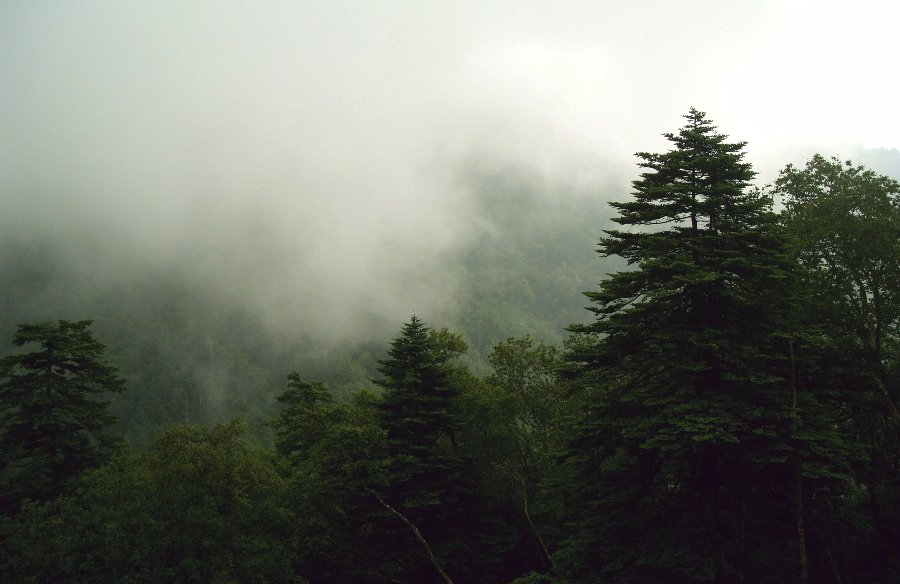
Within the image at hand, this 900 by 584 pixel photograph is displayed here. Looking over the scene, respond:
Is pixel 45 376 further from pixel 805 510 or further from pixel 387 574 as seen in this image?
pixel 805 510

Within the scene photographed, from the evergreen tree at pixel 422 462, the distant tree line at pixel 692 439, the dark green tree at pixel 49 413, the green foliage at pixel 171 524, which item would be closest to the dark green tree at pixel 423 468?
the evergreen tree at pixel 422 462

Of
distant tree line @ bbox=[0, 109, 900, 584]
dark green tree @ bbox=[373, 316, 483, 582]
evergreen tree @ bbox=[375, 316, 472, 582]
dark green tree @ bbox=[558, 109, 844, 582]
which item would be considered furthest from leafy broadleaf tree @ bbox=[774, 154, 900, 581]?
evergreen tree @ bbox=[375, 316, 472, 582]

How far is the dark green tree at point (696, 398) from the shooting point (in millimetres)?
17797

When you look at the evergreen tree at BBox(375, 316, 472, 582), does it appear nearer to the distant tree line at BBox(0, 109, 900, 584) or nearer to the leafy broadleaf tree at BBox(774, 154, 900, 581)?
the distant tree line at BBox(0, 109, 900, 584)

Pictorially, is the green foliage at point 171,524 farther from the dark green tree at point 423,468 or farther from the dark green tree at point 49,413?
the dark green tree at point 49,413

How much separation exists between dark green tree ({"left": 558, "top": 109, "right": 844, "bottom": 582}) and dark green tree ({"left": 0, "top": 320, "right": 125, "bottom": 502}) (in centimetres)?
2999

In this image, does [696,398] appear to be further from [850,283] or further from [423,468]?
[423,468]

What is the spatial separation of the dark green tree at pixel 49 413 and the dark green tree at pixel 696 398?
2999cm

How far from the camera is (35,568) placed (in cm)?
2061

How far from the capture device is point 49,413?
3316cm

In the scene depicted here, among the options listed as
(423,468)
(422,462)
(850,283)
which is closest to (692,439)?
(850,283)

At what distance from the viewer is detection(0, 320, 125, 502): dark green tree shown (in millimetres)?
32281

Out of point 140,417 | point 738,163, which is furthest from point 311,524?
point 140,417

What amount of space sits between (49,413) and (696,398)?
37184mm
